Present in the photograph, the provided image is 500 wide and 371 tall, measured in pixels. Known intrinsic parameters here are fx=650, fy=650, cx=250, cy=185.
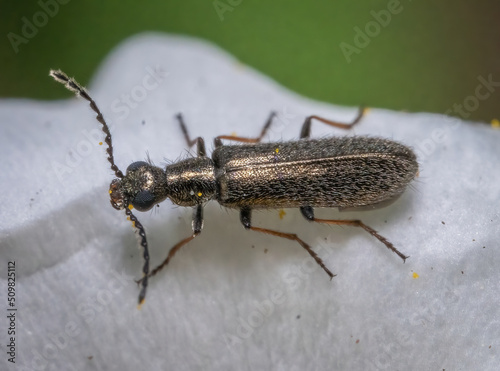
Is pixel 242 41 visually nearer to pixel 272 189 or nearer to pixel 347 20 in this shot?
pixel 347 20

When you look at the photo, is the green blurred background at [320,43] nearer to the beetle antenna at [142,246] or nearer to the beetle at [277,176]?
the beetle at [277,176]

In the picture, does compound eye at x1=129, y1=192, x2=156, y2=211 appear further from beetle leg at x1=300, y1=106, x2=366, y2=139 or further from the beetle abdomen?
beetle leg at x1=300, y1=106, x2=366, y2=139

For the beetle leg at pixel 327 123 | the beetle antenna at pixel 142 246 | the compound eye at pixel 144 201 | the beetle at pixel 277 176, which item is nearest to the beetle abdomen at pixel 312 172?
the beetle at pixel 277 176

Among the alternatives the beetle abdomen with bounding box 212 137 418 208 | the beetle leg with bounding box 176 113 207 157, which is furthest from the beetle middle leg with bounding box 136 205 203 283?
the beetle leg with bounding box 176 113 207 157

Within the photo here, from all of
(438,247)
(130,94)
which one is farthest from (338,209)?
(130,94)

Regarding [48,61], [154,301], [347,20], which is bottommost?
[154,301]

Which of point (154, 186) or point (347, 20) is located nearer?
point (154, 186)

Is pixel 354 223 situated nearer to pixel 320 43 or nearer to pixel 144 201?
pixel 144 201
